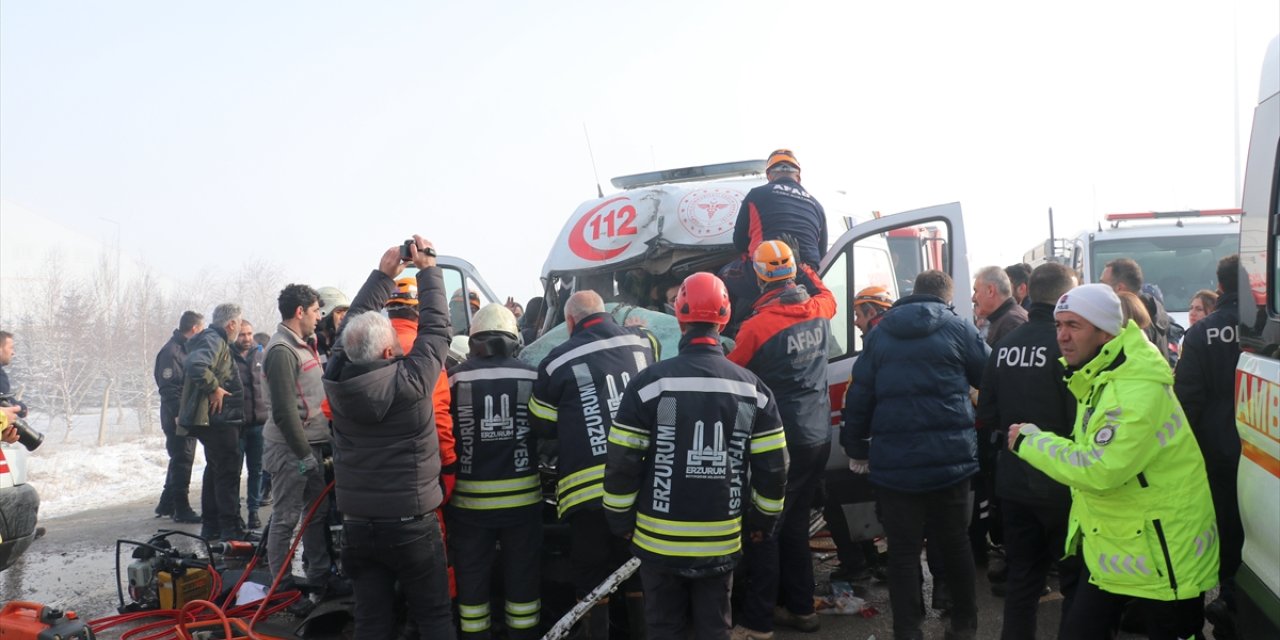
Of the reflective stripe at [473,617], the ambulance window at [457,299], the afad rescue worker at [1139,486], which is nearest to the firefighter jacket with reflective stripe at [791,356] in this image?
the afad rescue worker at [1139,486]

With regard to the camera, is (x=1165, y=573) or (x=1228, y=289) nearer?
(x=1165, y=573)

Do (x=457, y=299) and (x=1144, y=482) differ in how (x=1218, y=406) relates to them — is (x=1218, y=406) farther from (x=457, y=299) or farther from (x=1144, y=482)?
(x=457, y=299)

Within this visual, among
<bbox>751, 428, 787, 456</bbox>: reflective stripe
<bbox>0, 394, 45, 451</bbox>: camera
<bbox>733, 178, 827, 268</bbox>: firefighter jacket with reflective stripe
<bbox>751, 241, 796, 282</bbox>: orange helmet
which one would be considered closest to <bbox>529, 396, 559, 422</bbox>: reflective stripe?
<bbox>751, 428, 787, 456</bbox>: reflective stripe

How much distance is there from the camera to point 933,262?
7.34 meters

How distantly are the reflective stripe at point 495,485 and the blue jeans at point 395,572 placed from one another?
0.26m

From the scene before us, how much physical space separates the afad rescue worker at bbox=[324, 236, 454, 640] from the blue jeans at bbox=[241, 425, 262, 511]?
4.89 metres

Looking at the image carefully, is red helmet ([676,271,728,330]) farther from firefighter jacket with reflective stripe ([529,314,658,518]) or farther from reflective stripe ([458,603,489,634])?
reflective stripe ([458,603,489,634])

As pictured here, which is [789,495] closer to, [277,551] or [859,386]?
[859,386]

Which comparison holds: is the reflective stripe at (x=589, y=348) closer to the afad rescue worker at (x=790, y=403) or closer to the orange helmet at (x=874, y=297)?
the afad rescue worker at (x=790, y=403)

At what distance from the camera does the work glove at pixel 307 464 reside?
555cm

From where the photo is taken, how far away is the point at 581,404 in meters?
4.24

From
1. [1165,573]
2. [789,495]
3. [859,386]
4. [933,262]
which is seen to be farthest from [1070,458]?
[933,262]

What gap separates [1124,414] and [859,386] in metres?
1.71

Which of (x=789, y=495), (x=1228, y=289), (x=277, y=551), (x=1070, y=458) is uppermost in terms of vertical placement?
(x=1228, y=289)
